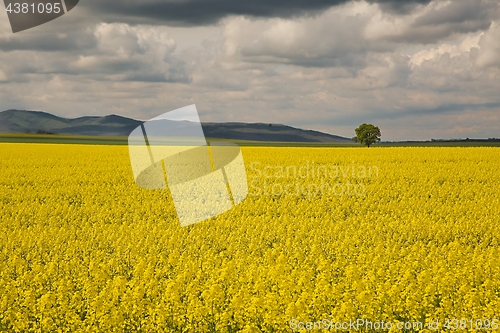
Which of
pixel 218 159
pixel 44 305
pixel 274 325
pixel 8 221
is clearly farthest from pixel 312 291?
pixel 218 159

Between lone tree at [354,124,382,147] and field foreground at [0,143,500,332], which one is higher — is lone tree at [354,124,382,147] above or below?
above

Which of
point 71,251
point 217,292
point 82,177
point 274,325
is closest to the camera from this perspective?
point 274,325

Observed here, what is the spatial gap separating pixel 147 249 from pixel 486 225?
433 inches

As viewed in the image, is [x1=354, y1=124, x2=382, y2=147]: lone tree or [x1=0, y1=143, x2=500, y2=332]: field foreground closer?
[x1=0, y1=143, x2=500, y2=332]: field foreground

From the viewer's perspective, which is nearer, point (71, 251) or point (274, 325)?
point (274, 325)

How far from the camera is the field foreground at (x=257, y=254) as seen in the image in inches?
330

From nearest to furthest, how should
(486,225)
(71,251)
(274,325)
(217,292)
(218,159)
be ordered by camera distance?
(274,325) < (217,292) < (71,251) < (486,225) < (218,159)

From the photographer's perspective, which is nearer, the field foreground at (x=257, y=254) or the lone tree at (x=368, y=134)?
the field foreground at (x=257, y=254)

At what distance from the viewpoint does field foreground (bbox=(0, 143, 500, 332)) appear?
8.39m

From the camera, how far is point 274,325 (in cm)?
795

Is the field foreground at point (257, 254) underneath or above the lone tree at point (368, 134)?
underneath

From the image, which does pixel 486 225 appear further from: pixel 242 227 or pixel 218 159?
pixel 218 159

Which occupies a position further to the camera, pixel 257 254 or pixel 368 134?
pixel 368 134

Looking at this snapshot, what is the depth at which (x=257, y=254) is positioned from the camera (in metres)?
13.0
